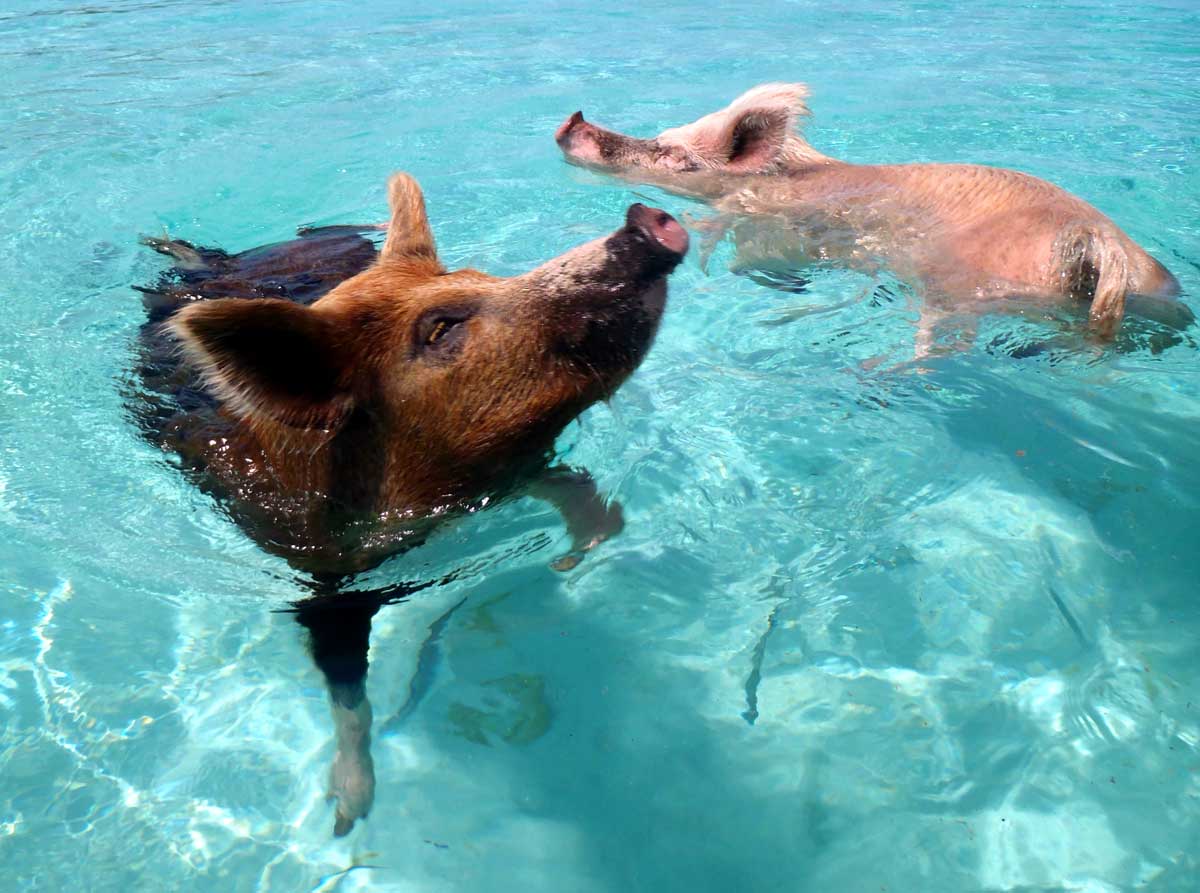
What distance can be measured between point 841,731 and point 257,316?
193cm

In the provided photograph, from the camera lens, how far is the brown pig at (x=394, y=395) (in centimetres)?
290

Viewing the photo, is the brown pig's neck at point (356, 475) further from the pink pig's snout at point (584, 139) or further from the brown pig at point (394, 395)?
the pink pig's snout at point (584, 139)

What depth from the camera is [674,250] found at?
10.2 feet

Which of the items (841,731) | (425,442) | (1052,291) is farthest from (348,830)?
(1052,291)

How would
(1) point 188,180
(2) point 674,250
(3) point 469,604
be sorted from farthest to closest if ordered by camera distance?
(1) point 188,180, (3) point 469,604, (2) point 674,250

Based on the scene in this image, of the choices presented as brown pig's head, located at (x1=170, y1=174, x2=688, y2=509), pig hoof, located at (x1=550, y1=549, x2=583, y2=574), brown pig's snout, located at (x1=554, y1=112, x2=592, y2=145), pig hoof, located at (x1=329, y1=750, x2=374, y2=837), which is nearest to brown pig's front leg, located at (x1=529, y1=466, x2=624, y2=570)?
pig hoof, located at (x1=550, y1=549, x2=583, y2=574)

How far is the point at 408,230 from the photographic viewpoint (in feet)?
11.8

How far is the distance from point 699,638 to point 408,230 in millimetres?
1702

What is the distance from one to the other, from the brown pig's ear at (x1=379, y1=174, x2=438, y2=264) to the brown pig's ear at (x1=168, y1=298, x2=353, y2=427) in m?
0.64

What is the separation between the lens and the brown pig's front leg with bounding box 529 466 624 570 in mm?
3619

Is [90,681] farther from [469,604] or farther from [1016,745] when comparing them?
[1016,745]

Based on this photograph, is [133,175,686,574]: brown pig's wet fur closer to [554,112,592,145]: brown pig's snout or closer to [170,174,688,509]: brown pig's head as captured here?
[170,174,688,509]: brown pig's head

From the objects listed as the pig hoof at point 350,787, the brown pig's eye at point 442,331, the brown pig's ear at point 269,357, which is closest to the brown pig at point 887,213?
the brown pig's eye at point 442,331

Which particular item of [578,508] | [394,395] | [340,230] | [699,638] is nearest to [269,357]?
[394,395]
